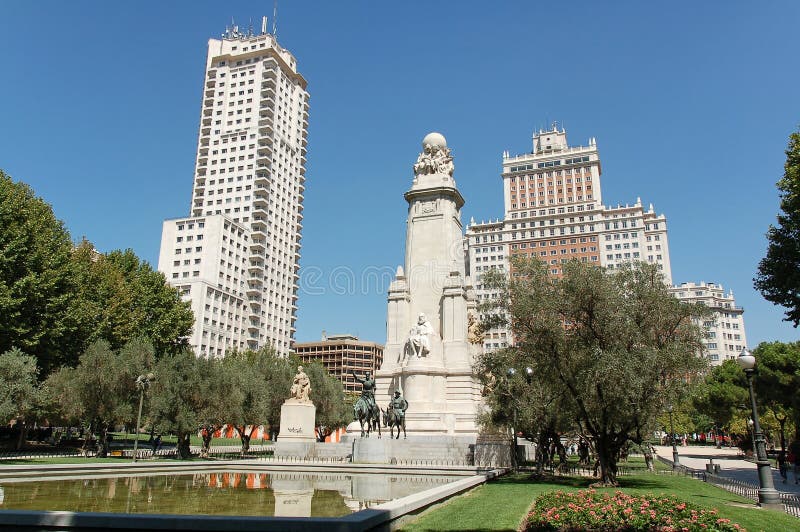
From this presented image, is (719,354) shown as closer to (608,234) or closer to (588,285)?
(608,234)

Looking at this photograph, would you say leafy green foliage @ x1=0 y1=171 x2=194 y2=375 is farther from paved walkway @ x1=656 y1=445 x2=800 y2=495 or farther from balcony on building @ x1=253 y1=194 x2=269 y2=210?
balcony on building @ x1=253 y1=194 x2=269 y2=210

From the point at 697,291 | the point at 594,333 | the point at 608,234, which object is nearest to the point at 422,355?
the point at 594,333

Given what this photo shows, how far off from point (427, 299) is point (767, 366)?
26006 millimetres

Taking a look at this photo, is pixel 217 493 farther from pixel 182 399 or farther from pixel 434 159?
pixel 434 159

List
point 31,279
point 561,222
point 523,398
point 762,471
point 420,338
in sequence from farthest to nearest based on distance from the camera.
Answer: point 561,222, point 420,338, point 31,279, point 523,398, point 762,471

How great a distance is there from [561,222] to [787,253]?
88739 mm

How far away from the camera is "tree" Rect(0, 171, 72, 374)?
32844 mm

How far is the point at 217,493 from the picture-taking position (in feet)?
52.0

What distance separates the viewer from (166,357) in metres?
39.6

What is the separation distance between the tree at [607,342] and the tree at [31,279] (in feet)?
92.9

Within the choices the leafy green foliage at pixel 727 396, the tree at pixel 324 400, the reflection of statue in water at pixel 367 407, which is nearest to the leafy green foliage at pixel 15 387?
the reflection of statue in water at pixel 367 407

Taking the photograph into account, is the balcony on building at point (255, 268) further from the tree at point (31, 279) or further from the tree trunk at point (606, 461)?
the tree trunk at point (606, 461)

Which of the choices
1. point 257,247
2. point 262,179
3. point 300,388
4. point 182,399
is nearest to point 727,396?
point 300,388

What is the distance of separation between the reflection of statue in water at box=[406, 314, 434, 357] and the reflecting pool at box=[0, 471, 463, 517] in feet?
46.5
